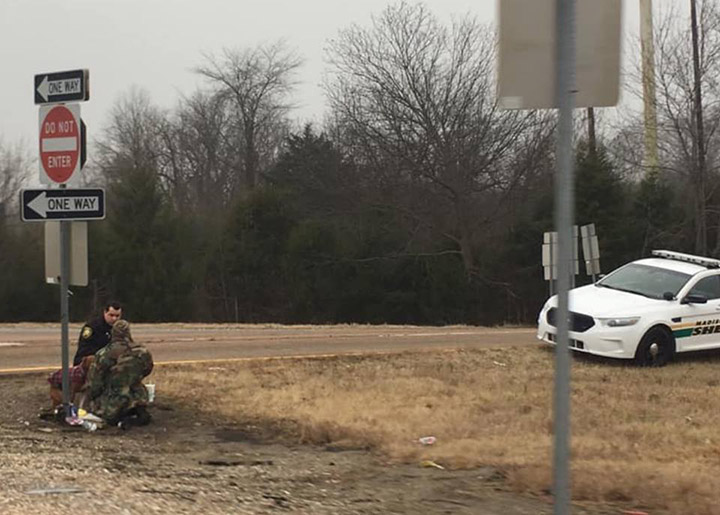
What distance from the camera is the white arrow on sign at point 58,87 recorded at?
8.48 meters

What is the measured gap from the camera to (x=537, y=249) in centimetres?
4038

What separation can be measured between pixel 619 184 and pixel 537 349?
29050 millimetres

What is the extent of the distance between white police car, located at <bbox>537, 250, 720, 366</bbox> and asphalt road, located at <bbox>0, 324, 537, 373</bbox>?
2.26 m

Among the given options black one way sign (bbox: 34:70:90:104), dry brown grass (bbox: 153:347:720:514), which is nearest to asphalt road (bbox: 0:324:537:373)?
dry brown grass (bbox: 153:347:720:514)

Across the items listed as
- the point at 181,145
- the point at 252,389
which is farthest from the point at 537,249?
the point at 252,389

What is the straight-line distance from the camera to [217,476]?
21.7ft

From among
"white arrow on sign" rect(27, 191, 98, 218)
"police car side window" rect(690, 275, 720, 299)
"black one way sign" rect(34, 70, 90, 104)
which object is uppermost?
"black one way sign" rect(34, 70, 90, 104)

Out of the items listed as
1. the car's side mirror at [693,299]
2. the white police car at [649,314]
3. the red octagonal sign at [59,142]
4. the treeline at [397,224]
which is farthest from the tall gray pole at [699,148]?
the red octagonal sign at [59,142]

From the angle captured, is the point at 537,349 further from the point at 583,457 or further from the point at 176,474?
the point at 176,474

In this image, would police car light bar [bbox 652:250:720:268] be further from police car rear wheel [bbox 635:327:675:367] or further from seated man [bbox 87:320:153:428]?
seated man [bbox 87:320:153:428]

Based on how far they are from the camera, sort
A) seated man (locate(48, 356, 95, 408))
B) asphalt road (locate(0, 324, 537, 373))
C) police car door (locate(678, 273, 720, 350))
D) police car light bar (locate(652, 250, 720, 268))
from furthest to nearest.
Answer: police car light bar (locate(652, 250, 720, 268)) → asphalt road (locate(0, 324, 537, 373)) → police car door (locate(678, 273, 720, 350)) → seated man (locate(48, 356, 95, 408))

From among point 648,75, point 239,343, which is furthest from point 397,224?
point 239,343

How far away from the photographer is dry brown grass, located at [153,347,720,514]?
6.29 meters

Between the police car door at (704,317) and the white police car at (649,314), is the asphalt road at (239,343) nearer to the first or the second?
the white police car at (649,314)
